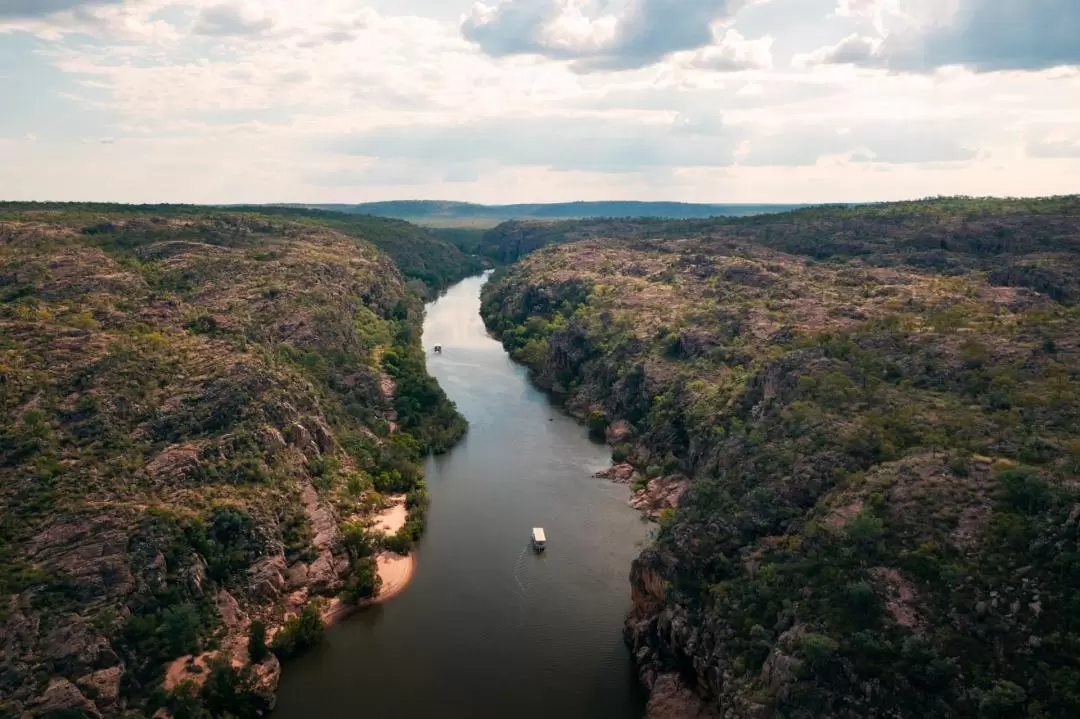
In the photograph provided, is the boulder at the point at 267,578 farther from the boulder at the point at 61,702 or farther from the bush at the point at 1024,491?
the bush at the point at 1024,491

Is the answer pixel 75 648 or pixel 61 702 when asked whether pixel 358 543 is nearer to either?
pixel 75 648

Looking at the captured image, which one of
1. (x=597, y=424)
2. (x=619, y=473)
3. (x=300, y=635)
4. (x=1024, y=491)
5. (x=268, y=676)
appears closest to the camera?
(x=1024, y=491)

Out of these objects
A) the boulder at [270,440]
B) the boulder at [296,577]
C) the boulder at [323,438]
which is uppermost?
the boulder at [270,440]

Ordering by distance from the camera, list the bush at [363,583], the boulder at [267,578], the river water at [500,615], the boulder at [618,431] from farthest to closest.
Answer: the boulder at [618,431] → the bush at [363,583] → the boulder at [267,578] → the river water at [500,615]

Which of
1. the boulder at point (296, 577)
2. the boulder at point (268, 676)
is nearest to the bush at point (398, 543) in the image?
the boulder at point (296, 577)

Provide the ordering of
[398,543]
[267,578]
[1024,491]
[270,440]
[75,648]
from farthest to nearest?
[270,440] < [398,543] < [267,578] < [75,648] < [1024,491]

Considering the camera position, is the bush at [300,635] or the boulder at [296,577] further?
the boulder at [296,577]

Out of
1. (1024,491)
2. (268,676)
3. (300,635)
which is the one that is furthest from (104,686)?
(1024,491)

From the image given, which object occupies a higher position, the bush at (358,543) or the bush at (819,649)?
the bush at (819,649)
